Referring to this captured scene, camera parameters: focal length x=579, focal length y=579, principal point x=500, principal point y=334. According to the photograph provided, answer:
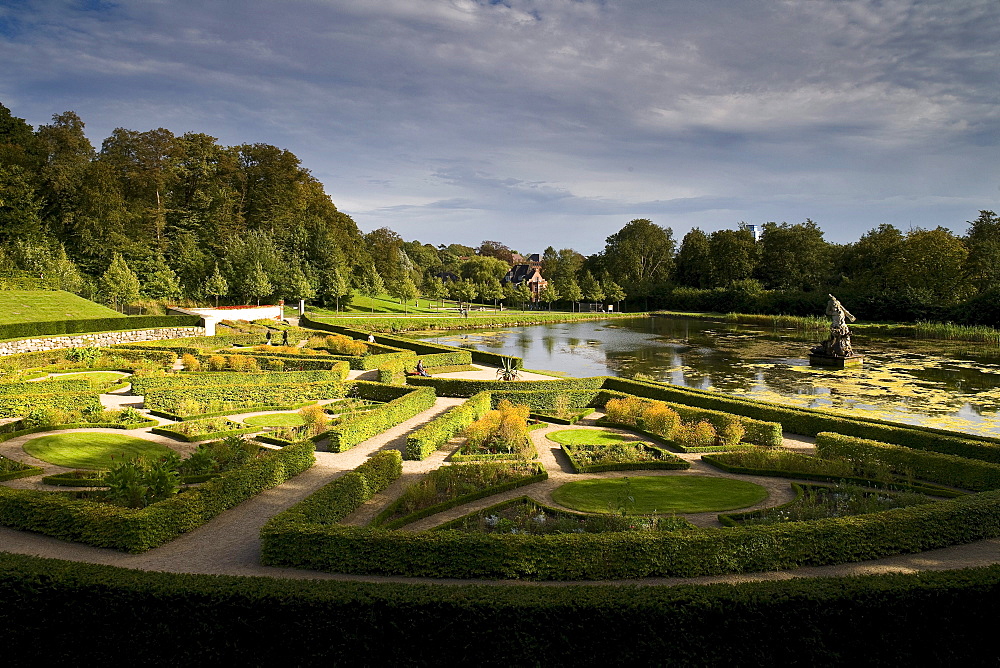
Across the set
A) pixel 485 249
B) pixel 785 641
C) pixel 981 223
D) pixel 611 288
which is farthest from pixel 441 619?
pixel 485 249

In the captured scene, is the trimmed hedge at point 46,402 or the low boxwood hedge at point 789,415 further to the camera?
→ the trimmed hedge at point 46,402

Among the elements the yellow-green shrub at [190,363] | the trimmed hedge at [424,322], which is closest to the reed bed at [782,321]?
the trimmed hedge at [424,322]

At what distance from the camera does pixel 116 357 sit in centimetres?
2973

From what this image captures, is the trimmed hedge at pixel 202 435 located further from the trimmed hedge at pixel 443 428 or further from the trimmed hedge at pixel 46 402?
the trimmed hedge at pixel 443 428

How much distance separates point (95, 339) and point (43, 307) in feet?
20.7

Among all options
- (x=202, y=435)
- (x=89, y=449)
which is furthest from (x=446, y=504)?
(x=89, y=449)

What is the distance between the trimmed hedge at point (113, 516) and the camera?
9633 mm

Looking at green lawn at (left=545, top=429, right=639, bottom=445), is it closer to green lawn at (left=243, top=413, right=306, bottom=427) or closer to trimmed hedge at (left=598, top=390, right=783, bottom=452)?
trimmed hedge at (left=598, top=390, right=783, bottom=452)

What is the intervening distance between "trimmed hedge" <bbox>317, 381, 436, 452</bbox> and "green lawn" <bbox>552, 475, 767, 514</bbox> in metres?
6.59

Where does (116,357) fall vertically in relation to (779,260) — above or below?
below

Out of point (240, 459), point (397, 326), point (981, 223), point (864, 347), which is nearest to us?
point (240, 459)

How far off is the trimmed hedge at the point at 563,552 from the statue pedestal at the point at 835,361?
2957 centimetres

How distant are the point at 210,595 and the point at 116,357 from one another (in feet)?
91.6

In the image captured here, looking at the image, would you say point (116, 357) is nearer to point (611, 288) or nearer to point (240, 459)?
point (240, 459)
